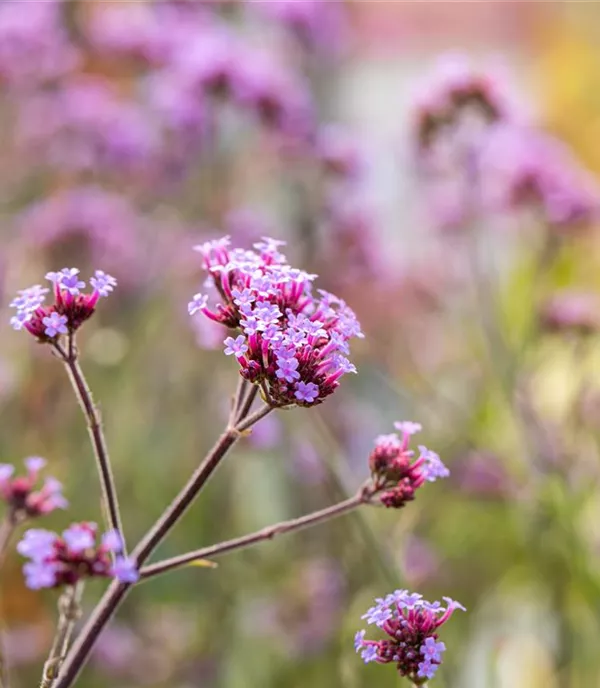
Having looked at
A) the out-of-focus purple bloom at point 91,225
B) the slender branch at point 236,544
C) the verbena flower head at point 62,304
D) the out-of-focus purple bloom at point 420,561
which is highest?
the out-of-focus purple bloom at point 91,225

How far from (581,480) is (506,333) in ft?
0.71

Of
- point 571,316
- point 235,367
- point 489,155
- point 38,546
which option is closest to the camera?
point 38,546

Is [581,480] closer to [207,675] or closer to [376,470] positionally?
[207,675]

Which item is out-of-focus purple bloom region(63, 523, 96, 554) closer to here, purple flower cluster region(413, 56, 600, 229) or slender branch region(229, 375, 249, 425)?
slender branch region(229, 375, 249, 425)

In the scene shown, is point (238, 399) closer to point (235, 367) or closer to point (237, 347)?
point (237, 347)

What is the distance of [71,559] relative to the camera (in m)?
0.34

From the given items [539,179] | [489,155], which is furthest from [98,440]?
[489,155]

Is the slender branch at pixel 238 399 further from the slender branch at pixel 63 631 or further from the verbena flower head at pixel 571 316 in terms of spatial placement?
the verbena flower head at pixel 571 316

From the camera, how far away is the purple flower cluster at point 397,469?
0.40 metres

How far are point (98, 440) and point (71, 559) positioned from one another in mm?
49

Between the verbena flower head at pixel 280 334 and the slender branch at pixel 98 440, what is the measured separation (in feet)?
0.18

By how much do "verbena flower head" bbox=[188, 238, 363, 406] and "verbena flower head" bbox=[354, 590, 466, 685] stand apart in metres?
0.08

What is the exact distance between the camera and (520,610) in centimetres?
102

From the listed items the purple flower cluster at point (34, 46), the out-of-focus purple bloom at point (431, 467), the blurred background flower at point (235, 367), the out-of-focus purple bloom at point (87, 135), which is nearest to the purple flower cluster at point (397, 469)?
the out-of-focus purple bloom at point (431, 467)
